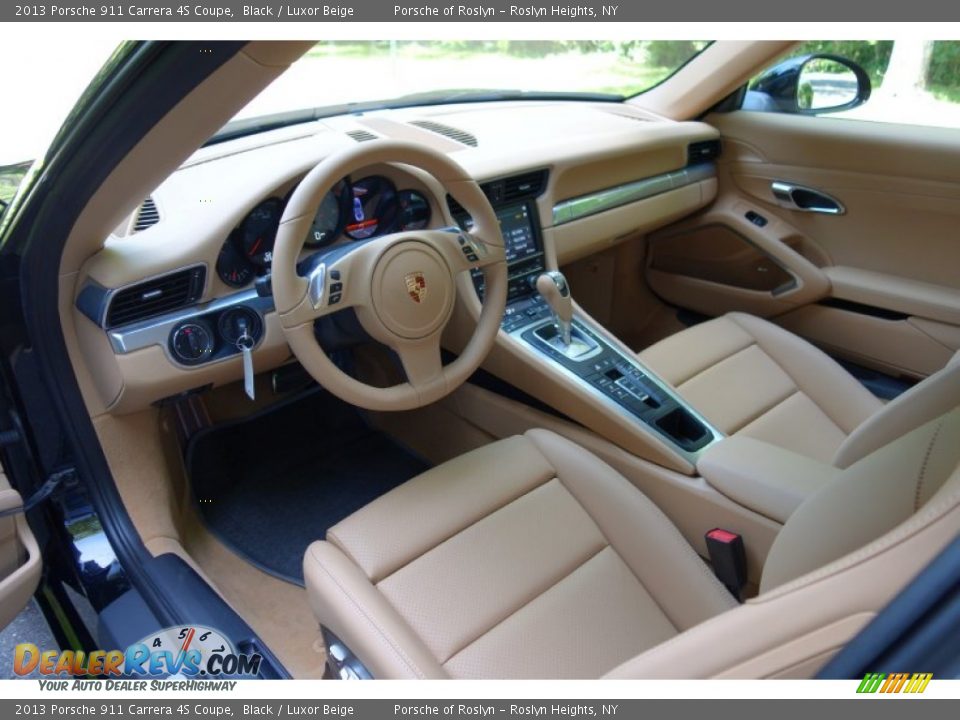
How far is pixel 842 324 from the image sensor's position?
2.38 m

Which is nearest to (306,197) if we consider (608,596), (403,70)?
(608,596)

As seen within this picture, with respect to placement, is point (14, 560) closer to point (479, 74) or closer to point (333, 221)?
point (333, 221)

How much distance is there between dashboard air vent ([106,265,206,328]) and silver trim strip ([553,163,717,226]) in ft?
3.56

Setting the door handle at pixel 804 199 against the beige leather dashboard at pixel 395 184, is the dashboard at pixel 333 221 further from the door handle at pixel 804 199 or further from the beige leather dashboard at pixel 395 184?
the door handle at pixel 804 199

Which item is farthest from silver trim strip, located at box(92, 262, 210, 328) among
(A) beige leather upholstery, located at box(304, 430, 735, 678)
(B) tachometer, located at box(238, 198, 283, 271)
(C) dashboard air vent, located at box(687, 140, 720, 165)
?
(C) dashboard air vent, located at box(687, 140, 720, 165)

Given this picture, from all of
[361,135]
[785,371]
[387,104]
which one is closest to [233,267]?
[361,135]

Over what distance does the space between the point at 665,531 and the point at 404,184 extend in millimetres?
975

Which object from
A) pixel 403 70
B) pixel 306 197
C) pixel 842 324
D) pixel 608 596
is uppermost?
pixel 403 70

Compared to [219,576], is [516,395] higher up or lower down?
higher up

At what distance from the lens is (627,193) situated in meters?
2.44

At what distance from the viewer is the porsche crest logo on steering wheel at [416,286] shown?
1.50 metres

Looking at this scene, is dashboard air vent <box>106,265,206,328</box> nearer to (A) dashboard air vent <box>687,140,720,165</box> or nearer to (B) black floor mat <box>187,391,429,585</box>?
(B) black floor mat <box>187,391,429,585</box>

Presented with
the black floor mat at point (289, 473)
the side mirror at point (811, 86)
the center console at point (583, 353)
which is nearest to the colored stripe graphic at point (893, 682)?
the center console at point (583, 353)

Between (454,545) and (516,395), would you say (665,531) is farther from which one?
(516,395)
